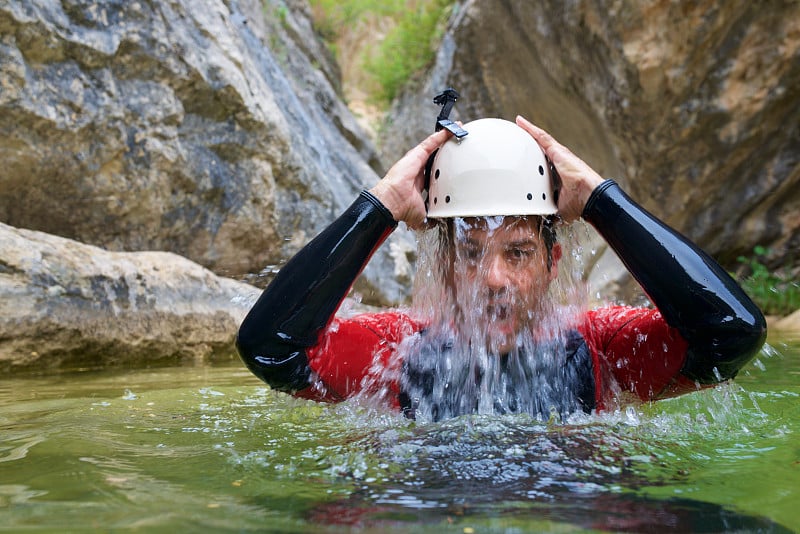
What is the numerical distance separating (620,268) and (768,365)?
13.8 ft

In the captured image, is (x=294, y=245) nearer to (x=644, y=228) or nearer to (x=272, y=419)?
(x=272, y=419)

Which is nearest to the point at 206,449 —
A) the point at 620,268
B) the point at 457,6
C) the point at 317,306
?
the point at 317,306

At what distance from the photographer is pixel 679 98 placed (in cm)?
669

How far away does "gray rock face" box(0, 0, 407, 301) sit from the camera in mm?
4496

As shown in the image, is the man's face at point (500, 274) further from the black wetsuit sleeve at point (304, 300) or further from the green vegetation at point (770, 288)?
the green vegetation at point (770, 288)

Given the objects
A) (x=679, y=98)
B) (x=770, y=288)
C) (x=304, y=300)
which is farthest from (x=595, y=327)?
(x=770, y=288)

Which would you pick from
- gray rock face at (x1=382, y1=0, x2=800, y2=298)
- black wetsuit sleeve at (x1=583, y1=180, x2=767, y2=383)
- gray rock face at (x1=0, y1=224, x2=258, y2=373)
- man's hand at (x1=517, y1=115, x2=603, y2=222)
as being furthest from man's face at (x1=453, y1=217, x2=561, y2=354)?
gray rock face at (x1=382, y1=0, x2=800, y2=298)

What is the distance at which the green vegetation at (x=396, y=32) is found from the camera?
34.1ft

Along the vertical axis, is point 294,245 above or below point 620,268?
below

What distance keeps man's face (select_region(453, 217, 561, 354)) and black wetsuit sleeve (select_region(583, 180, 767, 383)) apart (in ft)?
0.77

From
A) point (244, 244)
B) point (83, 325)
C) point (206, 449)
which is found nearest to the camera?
point (206, 449)

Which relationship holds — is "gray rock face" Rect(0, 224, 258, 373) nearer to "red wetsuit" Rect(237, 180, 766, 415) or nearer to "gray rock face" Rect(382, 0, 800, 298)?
"red wetsuit" Rect(237, 180, 766, 415)

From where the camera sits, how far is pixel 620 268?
26.5 ft

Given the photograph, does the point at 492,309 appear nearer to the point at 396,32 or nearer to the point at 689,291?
the point at 689,291
